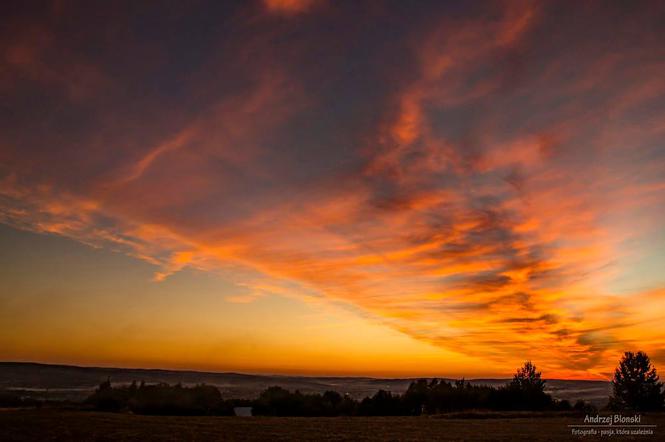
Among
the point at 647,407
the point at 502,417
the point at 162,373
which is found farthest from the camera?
the point at 162,373

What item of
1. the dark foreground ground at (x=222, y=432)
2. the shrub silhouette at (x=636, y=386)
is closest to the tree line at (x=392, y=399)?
the shrub silhouette at (x=636, y=386)

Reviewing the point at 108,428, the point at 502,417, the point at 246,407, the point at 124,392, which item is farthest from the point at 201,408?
the point at 502,417

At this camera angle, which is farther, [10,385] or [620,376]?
[10,385]

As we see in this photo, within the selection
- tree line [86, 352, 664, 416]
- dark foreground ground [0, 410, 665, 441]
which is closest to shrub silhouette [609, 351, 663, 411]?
tree line [86, 352, 664, 416]

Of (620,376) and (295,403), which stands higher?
(620,376)

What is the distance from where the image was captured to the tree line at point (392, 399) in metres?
63.3

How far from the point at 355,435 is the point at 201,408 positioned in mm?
34356

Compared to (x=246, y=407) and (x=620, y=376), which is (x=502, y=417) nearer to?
(x=246, y=407)

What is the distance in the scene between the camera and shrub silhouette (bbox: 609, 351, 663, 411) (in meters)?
82.4

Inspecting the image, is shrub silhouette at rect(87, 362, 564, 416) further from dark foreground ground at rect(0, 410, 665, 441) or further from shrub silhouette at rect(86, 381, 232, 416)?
dark foreground ground at rect(0, 410, 665, 441)

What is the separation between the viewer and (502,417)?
55812mm

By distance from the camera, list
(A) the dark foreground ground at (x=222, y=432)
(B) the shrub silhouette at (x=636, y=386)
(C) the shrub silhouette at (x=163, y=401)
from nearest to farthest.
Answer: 1. (A) the dark foreground ground at (x=222, y=432)
2. (C) the shrub silhouette at (x=163, y=401)
3. (B) the shrub silhouette at (x=636, y=386)

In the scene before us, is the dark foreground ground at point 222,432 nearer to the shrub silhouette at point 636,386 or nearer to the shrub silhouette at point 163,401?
the shrub silhouette at point 163,401

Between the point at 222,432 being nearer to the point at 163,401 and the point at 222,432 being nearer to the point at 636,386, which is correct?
the point at 163,401
